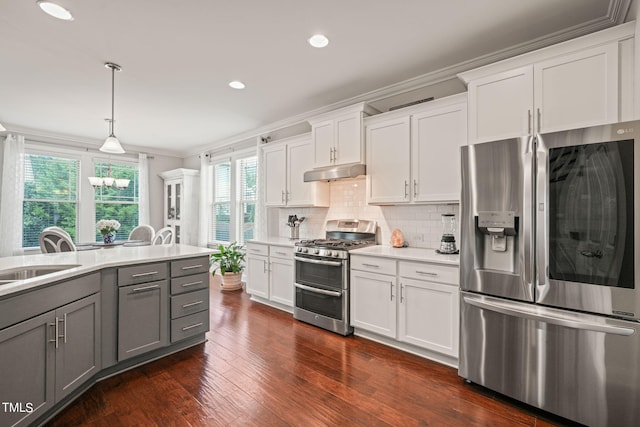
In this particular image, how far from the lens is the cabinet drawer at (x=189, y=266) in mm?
2650

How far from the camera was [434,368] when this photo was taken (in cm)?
251

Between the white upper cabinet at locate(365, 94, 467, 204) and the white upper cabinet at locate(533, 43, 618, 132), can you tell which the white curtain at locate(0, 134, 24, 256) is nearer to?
the white upper cabinet at locate(365, 94, 467, 204)

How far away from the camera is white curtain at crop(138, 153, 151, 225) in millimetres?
6546

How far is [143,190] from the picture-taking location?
6574 mm

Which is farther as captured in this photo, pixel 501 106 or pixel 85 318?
pixel 501 106

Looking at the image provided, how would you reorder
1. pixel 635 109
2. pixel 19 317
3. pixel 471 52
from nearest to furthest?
1. pixel 19 317
2. pixel 635 109
3. pixel 471 52

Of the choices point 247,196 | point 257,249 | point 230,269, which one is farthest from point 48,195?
point 257,249

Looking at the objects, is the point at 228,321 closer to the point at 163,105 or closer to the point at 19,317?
the point at 19,317

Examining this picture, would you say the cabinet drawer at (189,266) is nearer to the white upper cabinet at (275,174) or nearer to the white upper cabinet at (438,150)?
the white upper cabinet at (275,174)

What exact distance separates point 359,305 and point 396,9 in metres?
2.58

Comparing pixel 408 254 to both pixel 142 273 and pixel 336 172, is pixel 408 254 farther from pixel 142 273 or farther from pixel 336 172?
pixel 142 273

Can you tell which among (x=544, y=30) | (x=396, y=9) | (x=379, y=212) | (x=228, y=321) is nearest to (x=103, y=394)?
(x=228, y=321)

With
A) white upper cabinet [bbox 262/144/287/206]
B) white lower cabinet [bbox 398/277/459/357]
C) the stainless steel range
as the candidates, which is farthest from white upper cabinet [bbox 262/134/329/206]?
white lower cabinet [bbox 398/277/459/357]

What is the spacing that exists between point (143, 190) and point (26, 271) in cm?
489
